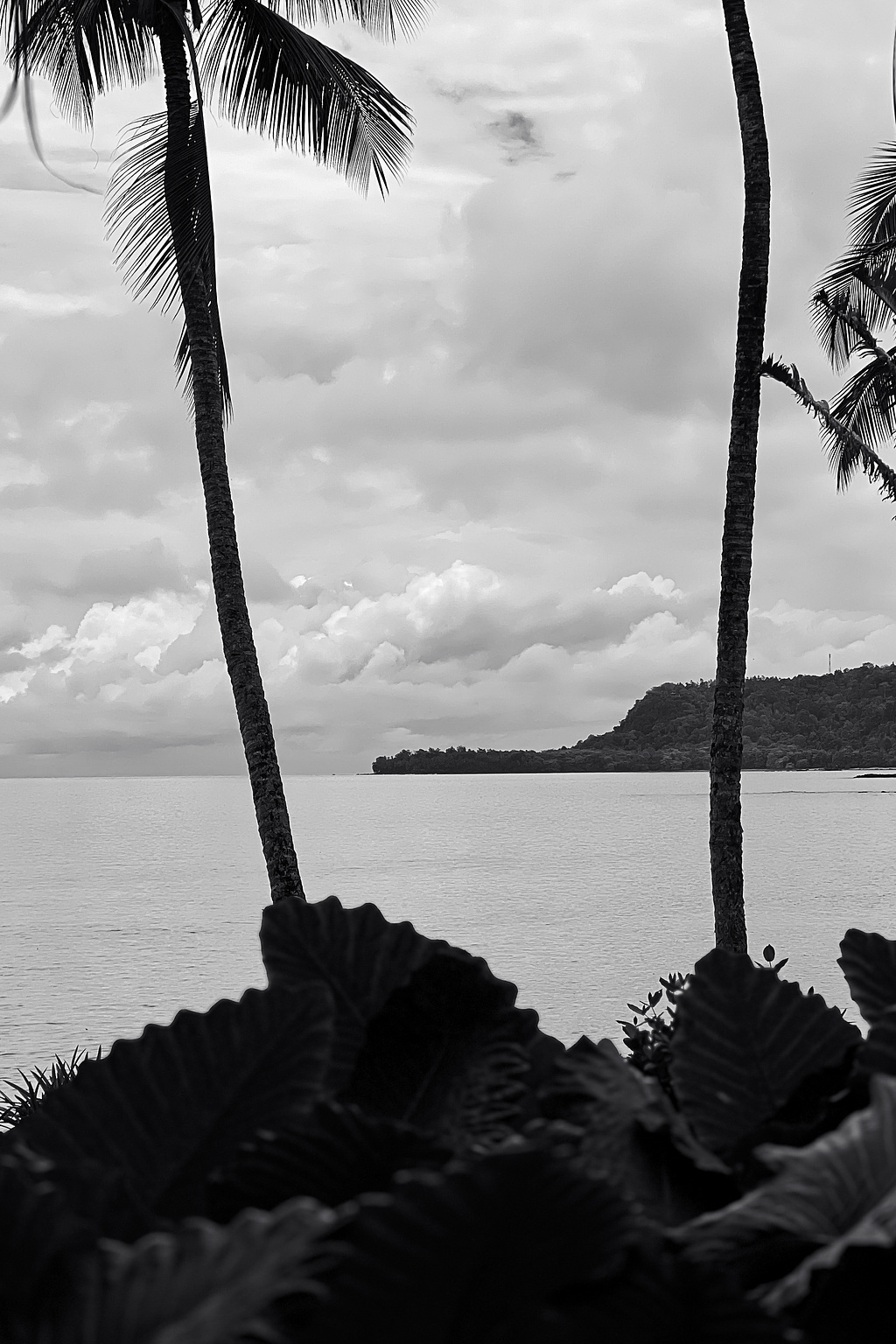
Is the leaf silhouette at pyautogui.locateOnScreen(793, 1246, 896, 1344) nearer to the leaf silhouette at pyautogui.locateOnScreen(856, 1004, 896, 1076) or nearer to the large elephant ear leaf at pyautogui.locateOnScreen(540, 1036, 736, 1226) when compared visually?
the large elephant ear leaf at pyautogui.locateOnScreen(540, 1036, 736, 1226)

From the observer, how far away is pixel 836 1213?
1.79 ft

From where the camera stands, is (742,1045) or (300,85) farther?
(300,85)

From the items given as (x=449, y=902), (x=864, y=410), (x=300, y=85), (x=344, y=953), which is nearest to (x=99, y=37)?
(x=300, y=85)

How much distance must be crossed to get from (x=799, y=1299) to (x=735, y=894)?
304 inches

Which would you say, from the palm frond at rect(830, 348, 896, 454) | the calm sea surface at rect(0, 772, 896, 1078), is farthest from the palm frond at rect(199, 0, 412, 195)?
the palm frond at rect(830, 348, 896, 454)

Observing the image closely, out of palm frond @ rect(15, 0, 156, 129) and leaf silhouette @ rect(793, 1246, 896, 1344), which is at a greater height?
palm frond @ rect(15, 0, 156, 129)

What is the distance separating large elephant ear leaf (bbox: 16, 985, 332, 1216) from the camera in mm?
660

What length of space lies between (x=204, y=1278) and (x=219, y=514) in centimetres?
835

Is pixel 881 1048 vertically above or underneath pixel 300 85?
underneath

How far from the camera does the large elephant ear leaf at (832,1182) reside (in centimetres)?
54

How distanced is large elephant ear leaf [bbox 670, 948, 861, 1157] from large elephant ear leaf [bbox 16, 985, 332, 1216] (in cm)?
28

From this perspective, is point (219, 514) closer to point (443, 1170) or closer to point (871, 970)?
point (871, 970)

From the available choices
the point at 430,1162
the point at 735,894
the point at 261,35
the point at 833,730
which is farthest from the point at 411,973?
the point at 833,730

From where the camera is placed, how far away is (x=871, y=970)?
0.91 m
